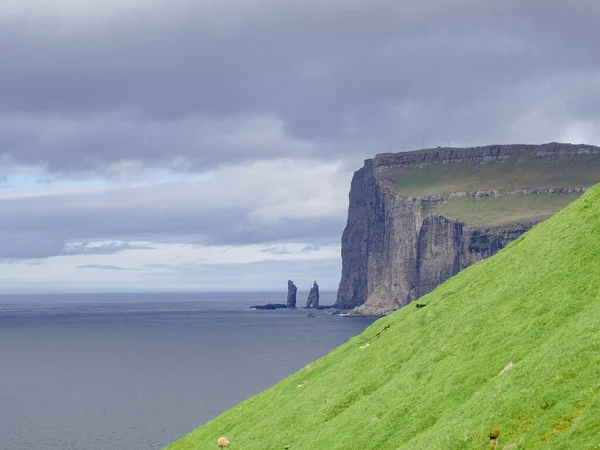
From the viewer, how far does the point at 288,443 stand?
4544 centimetres

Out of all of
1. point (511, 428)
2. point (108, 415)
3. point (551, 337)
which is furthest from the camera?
point (108, 415)

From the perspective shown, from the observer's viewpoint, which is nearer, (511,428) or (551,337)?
(511,428)

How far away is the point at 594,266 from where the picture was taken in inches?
1575

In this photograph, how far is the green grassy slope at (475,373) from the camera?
97.5 ft

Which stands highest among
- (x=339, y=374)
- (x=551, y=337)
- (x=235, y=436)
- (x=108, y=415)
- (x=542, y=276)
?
(x=542, y=276)

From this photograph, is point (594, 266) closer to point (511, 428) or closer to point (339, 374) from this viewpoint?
point (511, 428)

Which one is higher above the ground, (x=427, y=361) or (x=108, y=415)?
(x=427, y=361)

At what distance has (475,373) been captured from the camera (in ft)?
122

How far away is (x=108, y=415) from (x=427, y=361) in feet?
354

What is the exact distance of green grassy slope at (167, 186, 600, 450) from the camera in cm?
2972

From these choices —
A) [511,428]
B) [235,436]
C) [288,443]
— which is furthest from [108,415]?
[511,428]

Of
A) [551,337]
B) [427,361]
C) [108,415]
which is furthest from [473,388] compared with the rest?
[108,415]

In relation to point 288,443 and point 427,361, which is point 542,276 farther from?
point 288,443

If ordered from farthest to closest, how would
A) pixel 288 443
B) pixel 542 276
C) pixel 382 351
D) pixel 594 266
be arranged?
pixel 382 351 → pixel 288 443 → pixel 542 276 → pixel 594 266
